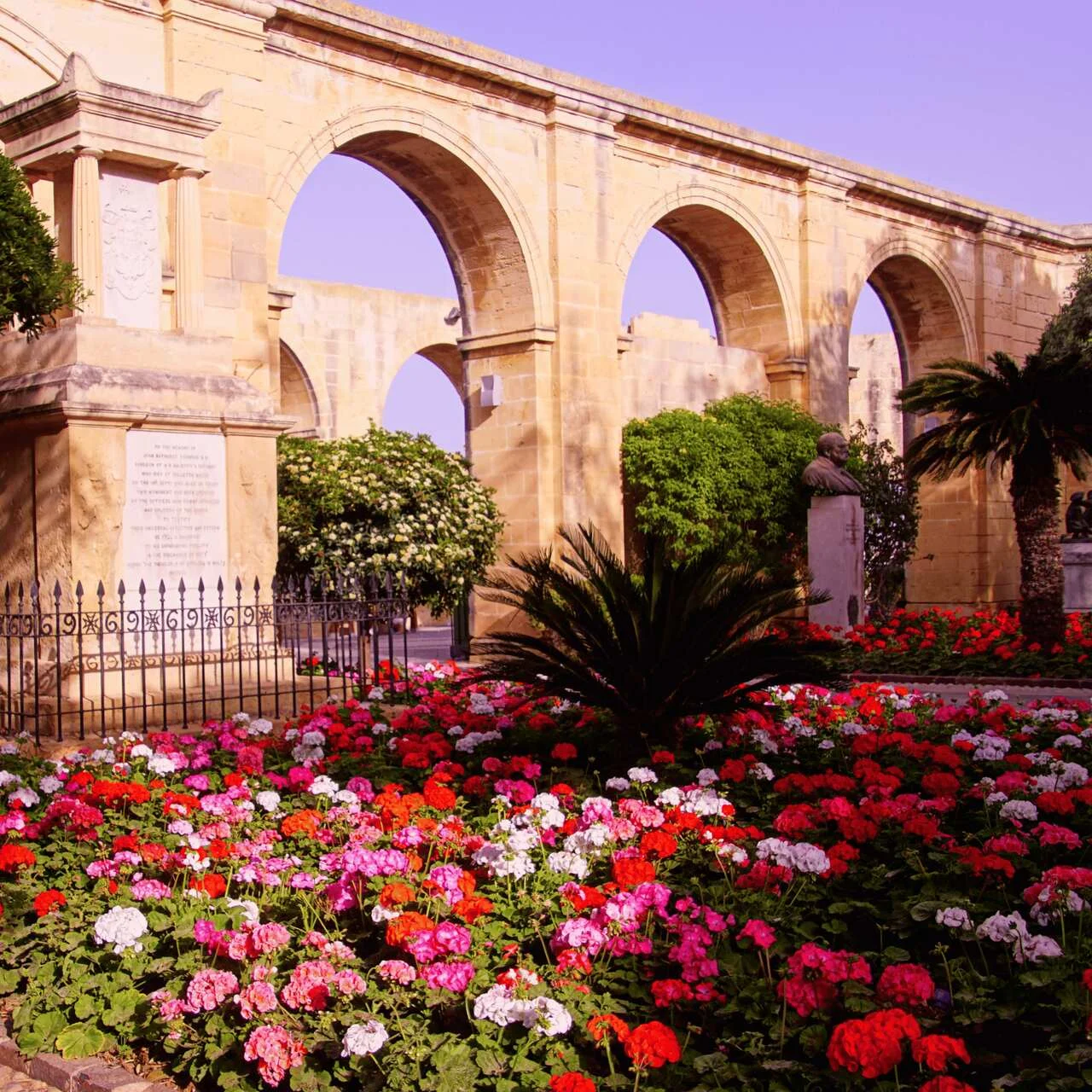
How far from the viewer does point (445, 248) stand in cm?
1478

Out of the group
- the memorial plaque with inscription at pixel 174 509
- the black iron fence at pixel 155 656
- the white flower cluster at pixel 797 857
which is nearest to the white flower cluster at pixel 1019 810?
the white flower cluster at pixel 797 857

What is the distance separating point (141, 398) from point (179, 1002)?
5431 millimetres

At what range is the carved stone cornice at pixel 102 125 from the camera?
820 cm

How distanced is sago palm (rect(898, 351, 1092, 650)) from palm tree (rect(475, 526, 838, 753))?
6496 mm

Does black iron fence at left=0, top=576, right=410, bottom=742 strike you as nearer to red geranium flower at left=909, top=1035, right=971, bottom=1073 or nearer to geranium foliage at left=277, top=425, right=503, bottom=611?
geranium foliage at left=277, top=425, right=503, bottom=611

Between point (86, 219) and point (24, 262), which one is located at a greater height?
point (86, 219)

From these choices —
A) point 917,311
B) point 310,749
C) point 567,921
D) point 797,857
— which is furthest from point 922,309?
point 567,921

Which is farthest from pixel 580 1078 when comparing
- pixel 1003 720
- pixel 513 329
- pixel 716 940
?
pixel 513 329

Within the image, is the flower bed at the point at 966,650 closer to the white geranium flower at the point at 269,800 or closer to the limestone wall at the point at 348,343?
the white geranium flower at the point at 269,800

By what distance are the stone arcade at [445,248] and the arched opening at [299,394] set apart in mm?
55

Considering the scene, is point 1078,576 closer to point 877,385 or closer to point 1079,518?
point 1079,518

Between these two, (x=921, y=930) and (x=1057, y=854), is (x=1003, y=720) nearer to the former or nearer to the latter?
(x=1057, y=854)

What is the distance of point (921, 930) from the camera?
3.63 m

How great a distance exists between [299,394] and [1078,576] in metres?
12.7
